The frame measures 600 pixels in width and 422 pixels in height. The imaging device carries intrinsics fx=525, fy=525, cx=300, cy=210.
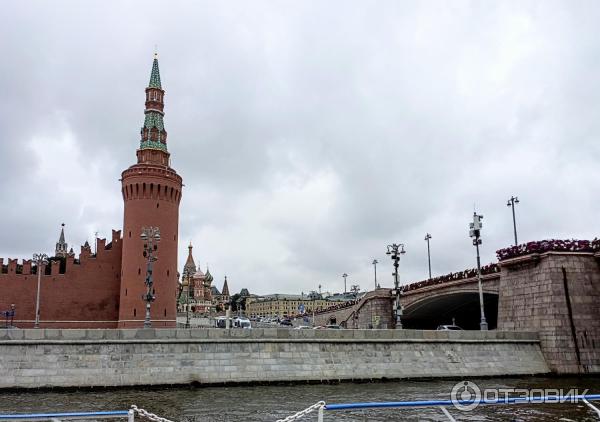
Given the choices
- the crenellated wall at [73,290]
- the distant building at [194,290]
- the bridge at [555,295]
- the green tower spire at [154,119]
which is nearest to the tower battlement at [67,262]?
the crenellated wall at [73,290]

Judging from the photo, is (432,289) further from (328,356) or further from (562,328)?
(328,356)

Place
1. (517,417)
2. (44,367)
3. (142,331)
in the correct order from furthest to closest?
(142,331)
(44,367)
(517,417)

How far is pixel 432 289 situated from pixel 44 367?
30.0 m

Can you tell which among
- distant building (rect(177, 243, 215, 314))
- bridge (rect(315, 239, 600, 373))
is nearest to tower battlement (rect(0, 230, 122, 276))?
bridge (rect(315, 239, 600, 373))

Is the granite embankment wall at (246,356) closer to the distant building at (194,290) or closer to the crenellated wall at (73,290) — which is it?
the crenellated wall at (73,290)

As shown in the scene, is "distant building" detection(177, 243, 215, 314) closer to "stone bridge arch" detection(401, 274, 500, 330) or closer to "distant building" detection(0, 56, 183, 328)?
"stone bridge arch" detection(401, 274, 500, 330)

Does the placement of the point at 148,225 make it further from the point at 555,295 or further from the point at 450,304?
the point at 555,295

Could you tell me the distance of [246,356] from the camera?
24.4 m

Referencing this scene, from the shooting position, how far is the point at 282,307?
17200 cm

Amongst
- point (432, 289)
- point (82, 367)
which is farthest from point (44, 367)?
point (432, 289)

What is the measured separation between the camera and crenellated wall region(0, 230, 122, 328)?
41.3 meters

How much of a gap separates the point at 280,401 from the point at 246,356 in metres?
5.60

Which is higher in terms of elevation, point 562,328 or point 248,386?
point 562,328

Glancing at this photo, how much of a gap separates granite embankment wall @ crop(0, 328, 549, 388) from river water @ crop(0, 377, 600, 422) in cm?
78
